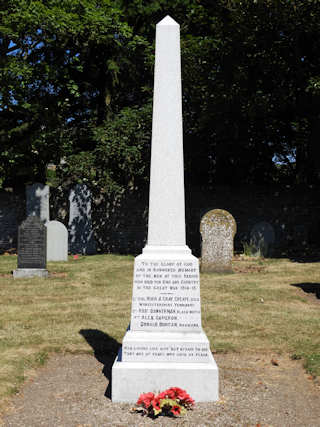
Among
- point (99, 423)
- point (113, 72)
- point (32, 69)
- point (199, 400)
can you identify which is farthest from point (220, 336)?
point (113, 72)

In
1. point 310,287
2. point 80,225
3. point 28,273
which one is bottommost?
point 310,287

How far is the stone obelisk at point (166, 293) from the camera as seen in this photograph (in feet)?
13.4

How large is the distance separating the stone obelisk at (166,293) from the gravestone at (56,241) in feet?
34.9

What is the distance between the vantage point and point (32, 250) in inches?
453

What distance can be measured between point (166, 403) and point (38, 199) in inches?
561

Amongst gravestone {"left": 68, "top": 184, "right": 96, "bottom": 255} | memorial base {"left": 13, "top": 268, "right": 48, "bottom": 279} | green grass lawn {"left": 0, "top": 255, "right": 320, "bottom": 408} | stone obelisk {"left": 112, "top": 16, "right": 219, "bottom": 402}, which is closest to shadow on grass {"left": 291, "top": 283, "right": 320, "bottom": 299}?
green grass lawn {"left": 0, "top": 255, "right": 320, "bottom": 408}

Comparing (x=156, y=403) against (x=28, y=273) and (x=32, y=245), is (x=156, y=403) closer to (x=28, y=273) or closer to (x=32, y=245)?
(x=28, y=273)

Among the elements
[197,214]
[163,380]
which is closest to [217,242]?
[197,214]

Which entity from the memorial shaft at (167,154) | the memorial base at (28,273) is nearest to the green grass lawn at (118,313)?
the memorial base at (28,273)

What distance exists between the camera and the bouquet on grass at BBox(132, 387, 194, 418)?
3.73 meters

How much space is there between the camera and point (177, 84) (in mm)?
4586

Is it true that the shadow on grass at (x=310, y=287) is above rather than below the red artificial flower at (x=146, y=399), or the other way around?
above

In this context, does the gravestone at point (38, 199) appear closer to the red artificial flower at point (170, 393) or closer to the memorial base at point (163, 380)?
the memorial base at point (163, 380)

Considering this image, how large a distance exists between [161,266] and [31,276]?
7887 millimetres
